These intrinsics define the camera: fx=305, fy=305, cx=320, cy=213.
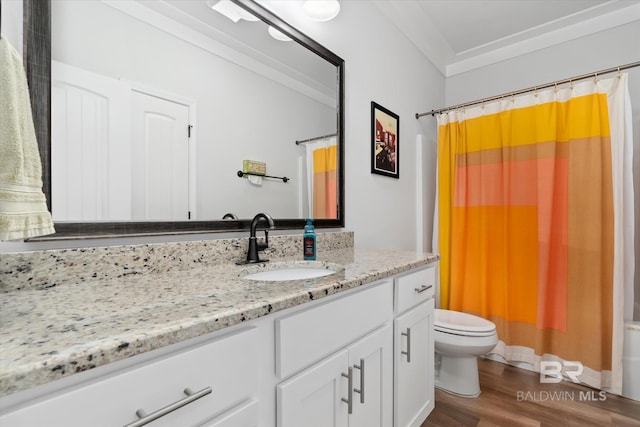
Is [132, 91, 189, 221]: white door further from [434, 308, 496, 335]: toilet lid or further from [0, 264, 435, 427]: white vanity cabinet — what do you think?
[434, 308, 496, 335]: toilet lid

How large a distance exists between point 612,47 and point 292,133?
2.58 metres

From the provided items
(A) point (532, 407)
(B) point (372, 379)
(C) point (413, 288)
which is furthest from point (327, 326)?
(A) point (532, 407)

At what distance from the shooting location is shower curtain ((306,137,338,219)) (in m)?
1.62

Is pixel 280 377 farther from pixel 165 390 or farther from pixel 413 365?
pixel 413 365

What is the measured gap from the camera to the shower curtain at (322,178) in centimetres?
162

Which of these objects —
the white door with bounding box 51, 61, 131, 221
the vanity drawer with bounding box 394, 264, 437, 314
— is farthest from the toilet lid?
the white door with bounding box 51, 61, 131, 221

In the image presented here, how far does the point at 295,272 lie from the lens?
1.25m

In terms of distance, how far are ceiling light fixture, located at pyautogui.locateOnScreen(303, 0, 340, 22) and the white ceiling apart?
71 centimetres

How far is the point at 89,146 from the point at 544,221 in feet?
8.19

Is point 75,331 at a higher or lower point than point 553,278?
higher

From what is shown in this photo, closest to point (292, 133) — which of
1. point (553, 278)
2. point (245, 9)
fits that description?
point (245, 9)

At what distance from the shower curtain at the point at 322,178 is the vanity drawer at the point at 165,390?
104cm

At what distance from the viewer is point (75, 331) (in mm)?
488

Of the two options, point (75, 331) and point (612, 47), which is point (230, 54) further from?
point (612, 47)
